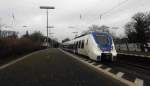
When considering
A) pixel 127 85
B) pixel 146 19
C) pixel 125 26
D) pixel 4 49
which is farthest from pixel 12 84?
pixel 125 26

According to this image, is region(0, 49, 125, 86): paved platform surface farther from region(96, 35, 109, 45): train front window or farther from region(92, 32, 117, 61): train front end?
region(96, 35, 109, 45): train front window

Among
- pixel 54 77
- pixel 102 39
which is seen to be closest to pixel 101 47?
pixel 102 39

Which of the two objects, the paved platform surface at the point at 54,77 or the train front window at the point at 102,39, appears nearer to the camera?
the paved platform surface at the point at 54,77

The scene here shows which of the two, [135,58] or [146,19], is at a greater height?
[146,19]

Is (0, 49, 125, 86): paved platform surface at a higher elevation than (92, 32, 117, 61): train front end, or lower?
lower

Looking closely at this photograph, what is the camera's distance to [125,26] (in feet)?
416

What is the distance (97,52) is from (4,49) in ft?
42.9

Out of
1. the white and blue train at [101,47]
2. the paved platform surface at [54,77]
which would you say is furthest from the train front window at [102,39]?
the paved platform surface at [54,77]

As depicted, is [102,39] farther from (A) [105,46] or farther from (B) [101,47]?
(B) [101,47]

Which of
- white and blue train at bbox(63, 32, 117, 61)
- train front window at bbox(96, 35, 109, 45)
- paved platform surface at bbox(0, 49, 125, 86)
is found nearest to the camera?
paved platform surface at bbox(0, 49, 125, 86)

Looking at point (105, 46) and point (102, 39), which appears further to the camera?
point (102, 39)

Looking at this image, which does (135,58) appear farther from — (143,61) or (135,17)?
(135,17)

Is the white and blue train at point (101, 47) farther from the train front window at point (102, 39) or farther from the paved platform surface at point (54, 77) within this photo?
the paved platform surface at point (54, 77)

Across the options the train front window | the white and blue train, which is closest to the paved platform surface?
the white and blue train
